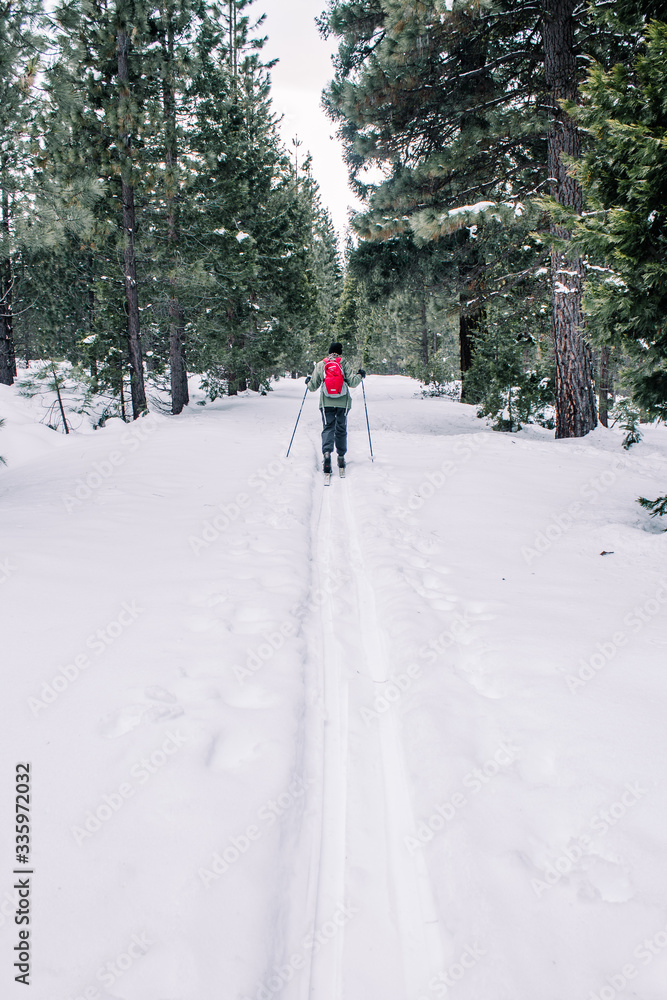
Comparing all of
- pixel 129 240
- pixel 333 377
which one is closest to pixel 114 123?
pixel 129 240

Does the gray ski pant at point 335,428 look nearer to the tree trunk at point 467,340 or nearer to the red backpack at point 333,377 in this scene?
the red backpack at point 333,377

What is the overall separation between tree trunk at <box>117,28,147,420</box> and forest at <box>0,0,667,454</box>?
62mm

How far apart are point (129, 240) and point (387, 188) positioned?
6.57m

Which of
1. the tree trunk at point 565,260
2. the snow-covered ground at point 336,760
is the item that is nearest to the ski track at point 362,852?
the snow-covered ground at point 336,760

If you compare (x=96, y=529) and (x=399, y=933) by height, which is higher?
(x=96, y=529)

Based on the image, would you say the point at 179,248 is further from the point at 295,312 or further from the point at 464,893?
the point at 464,893

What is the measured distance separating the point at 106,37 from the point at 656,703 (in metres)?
16.2

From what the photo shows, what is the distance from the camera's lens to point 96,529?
540cm

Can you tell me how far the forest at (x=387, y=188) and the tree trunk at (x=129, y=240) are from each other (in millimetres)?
62

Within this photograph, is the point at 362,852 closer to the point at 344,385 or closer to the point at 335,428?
the point at 335,428

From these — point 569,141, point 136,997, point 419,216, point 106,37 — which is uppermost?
Result: point 106,37

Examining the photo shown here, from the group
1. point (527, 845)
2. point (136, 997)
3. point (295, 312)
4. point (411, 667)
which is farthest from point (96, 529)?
point (295, 312)

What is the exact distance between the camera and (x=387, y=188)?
1137 centimetres

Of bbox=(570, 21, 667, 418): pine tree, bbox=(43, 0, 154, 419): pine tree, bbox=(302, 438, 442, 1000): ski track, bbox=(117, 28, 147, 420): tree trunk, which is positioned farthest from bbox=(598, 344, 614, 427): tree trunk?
bbox=(302, 438, 442, 1000): ski track
